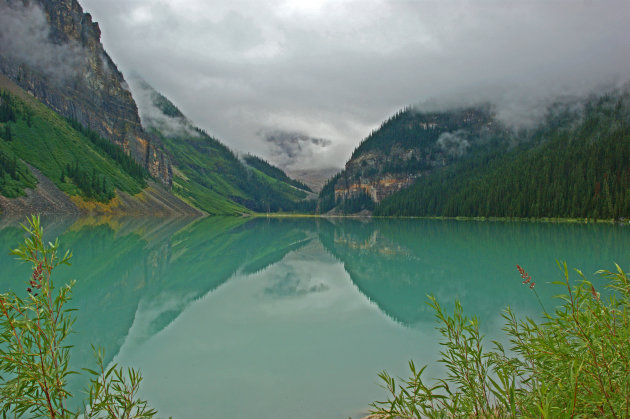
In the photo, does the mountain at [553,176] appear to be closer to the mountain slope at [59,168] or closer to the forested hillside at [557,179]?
the forested hillside at [557,179]

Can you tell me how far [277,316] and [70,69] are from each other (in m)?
192

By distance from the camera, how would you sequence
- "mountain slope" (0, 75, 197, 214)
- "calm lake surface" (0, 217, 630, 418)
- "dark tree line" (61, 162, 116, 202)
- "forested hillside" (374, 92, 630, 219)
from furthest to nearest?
"dark tree line" (61, 162, 116, 202), "mountain slope" (0, 75, 197, 214), "forested hillside" (374, 92, 630, 219), "calm lake surface" (0, 217, 630, 418)

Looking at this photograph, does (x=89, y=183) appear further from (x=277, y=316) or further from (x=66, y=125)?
(x=277, y=316)

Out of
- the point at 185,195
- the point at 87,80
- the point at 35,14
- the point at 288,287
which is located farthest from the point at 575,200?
the point at 35,14

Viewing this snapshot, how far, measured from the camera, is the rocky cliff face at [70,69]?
463 ft

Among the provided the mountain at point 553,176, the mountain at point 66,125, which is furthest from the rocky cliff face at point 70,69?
the mountain at point 553,176

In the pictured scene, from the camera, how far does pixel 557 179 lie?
9450 centimetres

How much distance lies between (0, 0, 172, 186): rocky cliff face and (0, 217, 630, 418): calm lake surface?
151 metres

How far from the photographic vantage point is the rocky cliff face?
141m

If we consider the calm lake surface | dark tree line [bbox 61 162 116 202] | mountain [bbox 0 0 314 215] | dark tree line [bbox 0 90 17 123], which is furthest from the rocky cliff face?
the calm lake surface

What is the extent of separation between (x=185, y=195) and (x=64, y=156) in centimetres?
8406

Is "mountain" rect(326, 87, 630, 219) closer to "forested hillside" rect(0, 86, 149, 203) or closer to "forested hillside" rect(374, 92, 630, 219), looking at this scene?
"forested hillside" rect(374, 92, 630, 219)

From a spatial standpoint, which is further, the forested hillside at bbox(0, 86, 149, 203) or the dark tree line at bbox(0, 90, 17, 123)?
the dark tree line at bbox(0, 90, 17, 123)

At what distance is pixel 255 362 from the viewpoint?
988 centimetres
